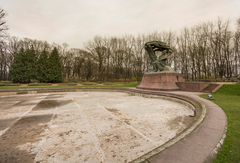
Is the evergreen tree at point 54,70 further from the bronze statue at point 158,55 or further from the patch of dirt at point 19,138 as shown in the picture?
the patch of dirt at point 19,138

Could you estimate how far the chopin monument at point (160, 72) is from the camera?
1844 centimetres

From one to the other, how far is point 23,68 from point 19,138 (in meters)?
42.2

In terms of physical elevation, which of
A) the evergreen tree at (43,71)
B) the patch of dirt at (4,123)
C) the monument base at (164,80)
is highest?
the evergreen tree at (43,71)

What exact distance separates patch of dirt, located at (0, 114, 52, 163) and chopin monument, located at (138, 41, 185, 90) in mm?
14691

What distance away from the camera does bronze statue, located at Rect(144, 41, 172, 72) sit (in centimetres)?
1975

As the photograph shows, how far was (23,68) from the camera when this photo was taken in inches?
1590

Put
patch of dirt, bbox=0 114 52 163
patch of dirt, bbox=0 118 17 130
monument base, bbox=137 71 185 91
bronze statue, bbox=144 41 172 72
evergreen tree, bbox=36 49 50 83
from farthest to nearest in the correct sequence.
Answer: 1. evergreen tree, bbox=36 49 50 83
2. bronze statue, bbox=144 41 172 72
3. monument base, bbox=137 71 185 91
4. patch of dirt, bbox=0 118 17 130
5. patch of dirt, bbox=0 114 52 163

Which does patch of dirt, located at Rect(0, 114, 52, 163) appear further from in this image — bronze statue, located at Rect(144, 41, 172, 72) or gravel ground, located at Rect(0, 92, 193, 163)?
bronze statue, located at Rect(144, 41, 172, 72)

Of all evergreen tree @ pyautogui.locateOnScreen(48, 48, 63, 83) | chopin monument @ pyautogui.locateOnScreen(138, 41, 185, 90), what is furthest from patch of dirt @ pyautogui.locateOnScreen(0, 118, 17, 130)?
evergreen tree @ pyautogui.locateOnScreen(48, 48, 63, 83)

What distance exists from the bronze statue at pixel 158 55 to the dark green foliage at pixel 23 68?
35.3 meters

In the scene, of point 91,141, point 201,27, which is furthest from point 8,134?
point 201,27

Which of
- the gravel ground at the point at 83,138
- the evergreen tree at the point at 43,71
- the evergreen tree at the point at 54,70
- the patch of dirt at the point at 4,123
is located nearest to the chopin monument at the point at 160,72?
the gravel ground at the point at 83,138

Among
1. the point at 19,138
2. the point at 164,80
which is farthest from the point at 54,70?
the point at 19,138

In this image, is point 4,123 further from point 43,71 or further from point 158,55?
point 43,71
